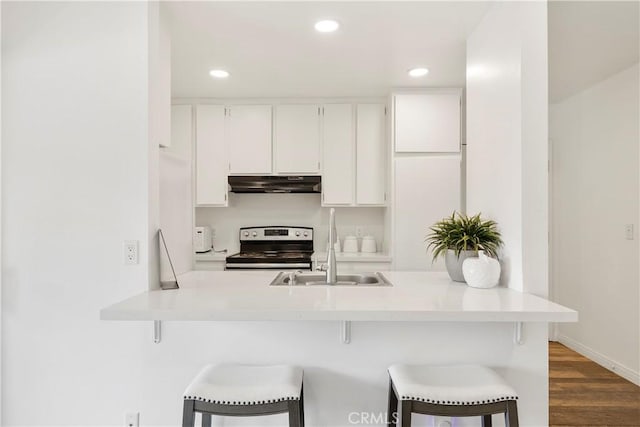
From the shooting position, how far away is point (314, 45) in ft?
8.44

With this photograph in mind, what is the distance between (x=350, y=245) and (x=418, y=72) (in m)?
1.60

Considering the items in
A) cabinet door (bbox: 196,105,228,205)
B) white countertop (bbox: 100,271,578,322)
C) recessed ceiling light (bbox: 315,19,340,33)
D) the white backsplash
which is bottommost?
white countertop (bbox: 100,271,578,322)

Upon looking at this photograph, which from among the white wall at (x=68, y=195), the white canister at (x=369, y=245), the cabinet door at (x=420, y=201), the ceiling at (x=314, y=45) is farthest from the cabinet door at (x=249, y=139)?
the white wall at (x=68, y=195)

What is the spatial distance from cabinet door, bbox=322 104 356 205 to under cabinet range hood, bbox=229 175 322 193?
12cm

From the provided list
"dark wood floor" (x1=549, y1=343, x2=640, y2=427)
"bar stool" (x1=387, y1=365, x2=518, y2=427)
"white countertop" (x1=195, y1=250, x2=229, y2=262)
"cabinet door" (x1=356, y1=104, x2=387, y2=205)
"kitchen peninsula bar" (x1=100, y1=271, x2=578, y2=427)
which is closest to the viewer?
"bar stool" (x1=387, y1=365, x2=518, y2=427)

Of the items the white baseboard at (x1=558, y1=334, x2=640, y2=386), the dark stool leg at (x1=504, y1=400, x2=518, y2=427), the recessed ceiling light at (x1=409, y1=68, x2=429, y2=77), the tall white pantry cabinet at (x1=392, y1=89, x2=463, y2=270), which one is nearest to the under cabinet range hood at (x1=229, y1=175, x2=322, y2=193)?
the tall white pantry cabinet at (x1=392, y1=89, x2=463, y2=270)

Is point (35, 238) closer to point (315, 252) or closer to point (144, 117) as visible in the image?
point (144, 117)

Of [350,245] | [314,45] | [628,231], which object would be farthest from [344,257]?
[628,231]

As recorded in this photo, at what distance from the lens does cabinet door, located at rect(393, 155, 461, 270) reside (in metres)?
3.37

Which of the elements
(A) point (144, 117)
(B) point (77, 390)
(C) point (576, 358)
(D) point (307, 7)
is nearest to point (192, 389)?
(B) point (77, 390)

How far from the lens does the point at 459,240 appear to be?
2.00 m

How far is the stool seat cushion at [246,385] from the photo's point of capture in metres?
1.39

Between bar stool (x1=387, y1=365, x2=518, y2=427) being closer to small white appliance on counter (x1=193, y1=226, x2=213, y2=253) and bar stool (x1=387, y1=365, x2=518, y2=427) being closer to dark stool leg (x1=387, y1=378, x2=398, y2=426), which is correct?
dark stool leg (x1=387, y1=378, x2=398, y2=426)

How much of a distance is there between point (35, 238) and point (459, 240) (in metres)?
1.98
